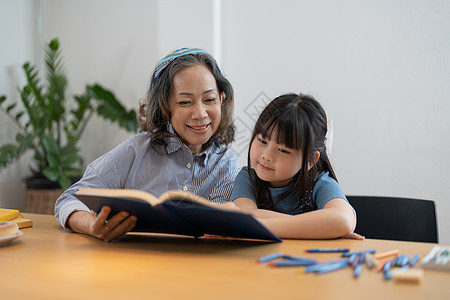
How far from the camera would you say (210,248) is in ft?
4.09

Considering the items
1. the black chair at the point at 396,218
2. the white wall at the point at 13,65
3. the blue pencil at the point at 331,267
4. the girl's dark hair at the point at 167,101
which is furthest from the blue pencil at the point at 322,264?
the white wall at the point at 13,65

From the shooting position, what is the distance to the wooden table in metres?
0.90

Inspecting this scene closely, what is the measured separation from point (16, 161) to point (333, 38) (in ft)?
8.84

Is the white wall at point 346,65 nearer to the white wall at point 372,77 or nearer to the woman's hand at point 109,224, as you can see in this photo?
the white wall at point 372,77

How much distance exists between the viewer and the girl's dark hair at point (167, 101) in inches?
72.7

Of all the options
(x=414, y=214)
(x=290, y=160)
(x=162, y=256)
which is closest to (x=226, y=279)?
(x=162, y=256)

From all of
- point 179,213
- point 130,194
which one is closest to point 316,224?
point 179,213

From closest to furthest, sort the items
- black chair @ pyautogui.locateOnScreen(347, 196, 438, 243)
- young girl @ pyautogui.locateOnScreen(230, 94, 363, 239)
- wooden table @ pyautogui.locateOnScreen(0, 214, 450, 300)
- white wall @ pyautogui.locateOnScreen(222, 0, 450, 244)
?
1. wooden table @ pyautogui.locateOnScreen(0, 214, 450, 300)
2. young girl @ pyautogui.locateOnScreen(230, 94, 363, 239)
3. black chair @ pyautogui.locateOnScreen(347, 196, 438, 243)
4. white wall @ pyautogui.locateOnScreen(222, 0, 450, 244)

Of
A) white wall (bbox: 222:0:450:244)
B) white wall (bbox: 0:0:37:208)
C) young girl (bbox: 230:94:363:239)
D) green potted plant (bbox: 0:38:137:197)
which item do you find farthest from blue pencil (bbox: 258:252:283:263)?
white wall (bbox: 0:0:37:208)

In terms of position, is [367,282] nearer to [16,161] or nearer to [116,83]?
[116,83]

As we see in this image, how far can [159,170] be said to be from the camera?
1852 millimetres

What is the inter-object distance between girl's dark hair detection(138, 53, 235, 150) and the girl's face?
44 cm

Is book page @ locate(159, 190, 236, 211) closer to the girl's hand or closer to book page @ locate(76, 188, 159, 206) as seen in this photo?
book page @ locate(76, 188, 159, 206)

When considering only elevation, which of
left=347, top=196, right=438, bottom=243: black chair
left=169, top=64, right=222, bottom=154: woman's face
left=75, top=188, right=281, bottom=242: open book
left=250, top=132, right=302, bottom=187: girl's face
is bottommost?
left=347, top=196, right=438, bottom=243: black chair
